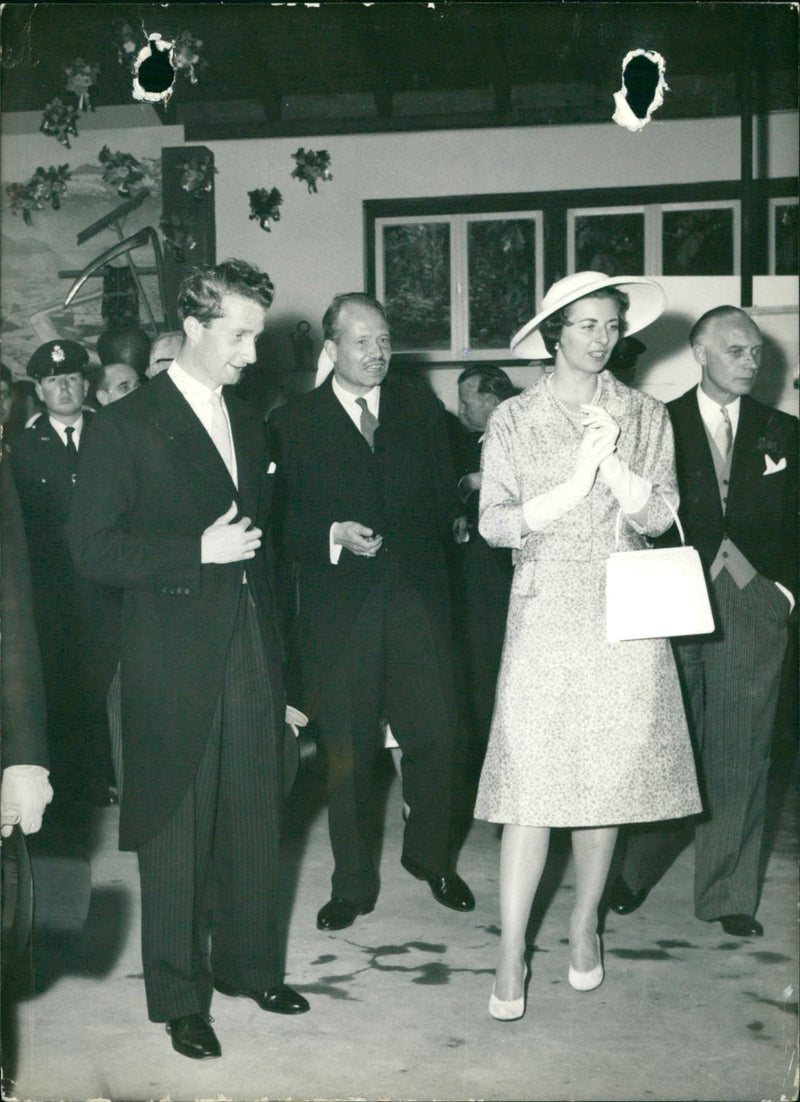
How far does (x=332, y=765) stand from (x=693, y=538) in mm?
1285

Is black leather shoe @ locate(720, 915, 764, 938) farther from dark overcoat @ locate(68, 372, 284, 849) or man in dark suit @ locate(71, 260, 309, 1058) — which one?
dark overcoat @ locate(68, 372, 284, 849)

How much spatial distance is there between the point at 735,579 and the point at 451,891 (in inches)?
51.0

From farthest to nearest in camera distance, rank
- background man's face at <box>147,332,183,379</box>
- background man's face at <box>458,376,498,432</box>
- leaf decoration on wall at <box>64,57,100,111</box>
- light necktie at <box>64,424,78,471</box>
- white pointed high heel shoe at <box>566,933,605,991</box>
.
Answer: leaf decoration on wall at <box>64,57,100,111</box> → background man's face at <box>458,376,498,432</box> → light necktie at <box>64,424,78,471</box> → background man's face at <box>147,332,183,379</box> → white pointed high heel shoe at <box>566,933,605,991</box>

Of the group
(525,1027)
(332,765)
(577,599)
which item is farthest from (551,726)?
(332,765)

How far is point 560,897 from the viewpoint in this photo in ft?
12.5

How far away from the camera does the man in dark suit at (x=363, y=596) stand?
3658mm

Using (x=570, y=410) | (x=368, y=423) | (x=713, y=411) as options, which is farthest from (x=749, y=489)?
(x=368, y=423)

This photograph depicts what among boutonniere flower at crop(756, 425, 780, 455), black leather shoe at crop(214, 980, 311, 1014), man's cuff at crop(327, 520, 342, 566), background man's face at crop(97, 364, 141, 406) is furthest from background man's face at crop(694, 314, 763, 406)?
background man's face at crop(97, 364, 141, 406)

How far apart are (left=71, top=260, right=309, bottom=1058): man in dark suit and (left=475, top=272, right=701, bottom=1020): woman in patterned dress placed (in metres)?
0.61

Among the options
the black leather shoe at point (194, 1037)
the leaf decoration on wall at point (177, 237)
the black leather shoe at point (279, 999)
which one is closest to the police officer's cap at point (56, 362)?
the leaf decoration on wall at point (177, 237)

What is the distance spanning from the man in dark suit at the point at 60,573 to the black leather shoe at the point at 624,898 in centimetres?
218

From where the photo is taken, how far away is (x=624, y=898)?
3.66 m

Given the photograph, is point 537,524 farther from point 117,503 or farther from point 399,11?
point 399,11

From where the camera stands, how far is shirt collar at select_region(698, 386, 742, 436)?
11.6 ft
